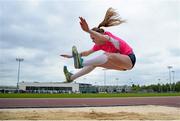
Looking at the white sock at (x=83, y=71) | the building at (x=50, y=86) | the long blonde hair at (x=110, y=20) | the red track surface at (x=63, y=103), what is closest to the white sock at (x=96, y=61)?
the white sock at (x=83, y=71)

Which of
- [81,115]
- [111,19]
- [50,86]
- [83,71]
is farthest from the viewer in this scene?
[81,115]

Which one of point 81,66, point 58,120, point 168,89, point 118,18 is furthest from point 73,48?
point 168,89

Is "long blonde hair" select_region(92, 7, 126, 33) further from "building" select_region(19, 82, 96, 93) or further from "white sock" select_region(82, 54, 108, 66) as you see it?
"building" select_region(19, 82, 96, 93)

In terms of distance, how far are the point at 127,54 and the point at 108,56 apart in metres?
0.40

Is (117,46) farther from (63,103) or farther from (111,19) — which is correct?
(63,103)

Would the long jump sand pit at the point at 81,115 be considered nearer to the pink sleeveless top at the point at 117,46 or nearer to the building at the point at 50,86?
the building at the point at 50,86

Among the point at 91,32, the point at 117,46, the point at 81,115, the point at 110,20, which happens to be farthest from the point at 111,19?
the point at 81,115

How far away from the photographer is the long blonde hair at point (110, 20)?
4.78m

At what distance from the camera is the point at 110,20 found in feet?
16.0

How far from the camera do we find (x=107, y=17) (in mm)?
4840

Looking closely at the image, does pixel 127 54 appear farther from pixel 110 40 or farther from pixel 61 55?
pixel 61 55

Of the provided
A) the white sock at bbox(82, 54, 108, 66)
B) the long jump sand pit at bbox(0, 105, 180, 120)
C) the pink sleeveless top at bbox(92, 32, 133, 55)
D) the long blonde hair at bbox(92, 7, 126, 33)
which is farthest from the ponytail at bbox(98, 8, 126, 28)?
the long jump sand pit at bbox(0, 105, 180, 120)

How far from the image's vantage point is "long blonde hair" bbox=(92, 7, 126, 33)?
15.7 ft

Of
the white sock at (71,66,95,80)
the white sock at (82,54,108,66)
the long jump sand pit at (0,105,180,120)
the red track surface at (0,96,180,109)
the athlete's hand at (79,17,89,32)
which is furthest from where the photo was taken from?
the red track surface at (0,96,180,109)
